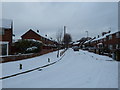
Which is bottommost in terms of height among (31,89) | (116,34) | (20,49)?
(31,89)

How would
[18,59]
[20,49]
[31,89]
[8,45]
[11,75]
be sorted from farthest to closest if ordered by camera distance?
[20,49], [8,45], [18,59], [11,75], [31,89]

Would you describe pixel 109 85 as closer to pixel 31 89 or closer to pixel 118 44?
pixel 31 89

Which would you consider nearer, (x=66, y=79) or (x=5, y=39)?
(x=66, y=79)

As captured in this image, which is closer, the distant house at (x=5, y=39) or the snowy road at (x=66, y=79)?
the snowy road at (x=66, y=79)

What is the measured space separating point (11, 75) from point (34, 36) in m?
41.5

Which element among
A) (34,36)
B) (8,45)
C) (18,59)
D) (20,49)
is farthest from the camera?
(34,36)

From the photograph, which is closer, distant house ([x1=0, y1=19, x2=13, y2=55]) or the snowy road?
the snowy road

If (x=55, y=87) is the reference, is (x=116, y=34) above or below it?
above

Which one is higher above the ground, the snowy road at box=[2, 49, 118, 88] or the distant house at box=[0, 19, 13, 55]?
the distant house at box=[0, 19, 13, 55]

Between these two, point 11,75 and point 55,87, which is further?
point 11,75

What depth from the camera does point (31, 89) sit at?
6531 mm

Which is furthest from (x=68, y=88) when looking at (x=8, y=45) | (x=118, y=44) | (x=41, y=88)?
(x=118, y=44)

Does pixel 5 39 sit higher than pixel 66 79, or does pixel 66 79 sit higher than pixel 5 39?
pixel 5 39

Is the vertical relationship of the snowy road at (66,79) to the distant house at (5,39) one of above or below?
below
